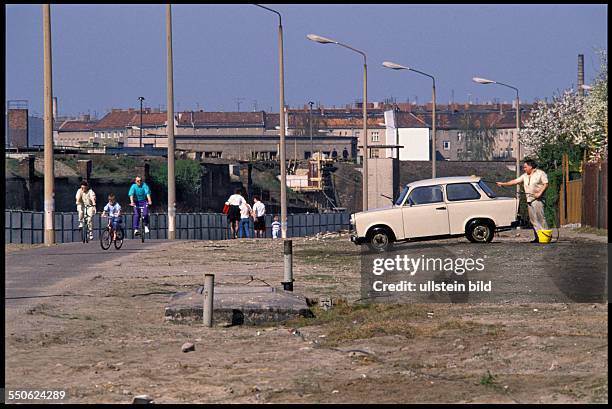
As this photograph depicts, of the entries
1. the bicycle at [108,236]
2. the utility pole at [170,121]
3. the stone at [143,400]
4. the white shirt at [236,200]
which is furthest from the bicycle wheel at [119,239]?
the stone at [143,400]

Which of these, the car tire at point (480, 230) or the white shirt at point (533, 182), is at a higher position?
the white shirt at point (533, 182)

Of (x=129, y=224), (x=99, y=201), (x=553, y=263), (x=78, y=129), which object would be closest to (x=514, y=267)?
(x=553, y=263)

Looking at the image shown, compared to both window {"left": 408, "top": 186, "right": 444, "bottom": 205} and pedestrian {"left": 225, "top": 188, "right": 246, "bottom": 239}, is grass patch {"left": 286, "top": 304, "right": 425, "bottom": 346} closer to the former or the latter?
window {"left": 408, "top": 186, "right": 444, "bottom": 205}

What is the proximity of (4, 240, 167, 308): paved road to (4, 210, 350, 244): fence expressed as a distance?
9.02 meters

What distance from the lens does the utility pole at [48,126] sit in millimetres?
31109

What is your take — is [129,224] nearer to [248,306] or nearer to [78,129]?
[248,306]

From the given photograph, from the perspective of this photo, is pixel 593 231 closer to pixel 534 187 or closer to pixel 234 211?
pixel 534 187

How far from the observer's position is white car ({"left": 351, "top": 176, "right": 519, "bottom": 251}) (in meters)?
26.5

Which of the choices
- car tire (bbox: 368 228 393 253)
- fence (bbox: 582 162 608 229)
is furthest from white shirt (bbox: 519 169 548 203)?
fence (bbox: 582 162 608 229)

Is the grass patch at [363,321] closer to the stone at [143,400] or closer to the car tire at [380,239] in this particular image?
the stone at [143,400]

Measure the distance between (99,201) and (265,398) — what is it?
63674 millimetres

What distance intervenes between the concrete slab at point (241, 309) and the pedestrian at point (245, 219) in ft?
67.6

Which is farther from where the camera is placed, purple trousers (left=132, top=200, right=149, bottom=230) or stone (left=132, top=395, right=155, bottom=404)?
purple trousers (left=132, top=200, right=149, bottom=230)

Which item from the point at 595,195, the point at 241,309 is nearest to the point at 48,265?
the point at 241,309
